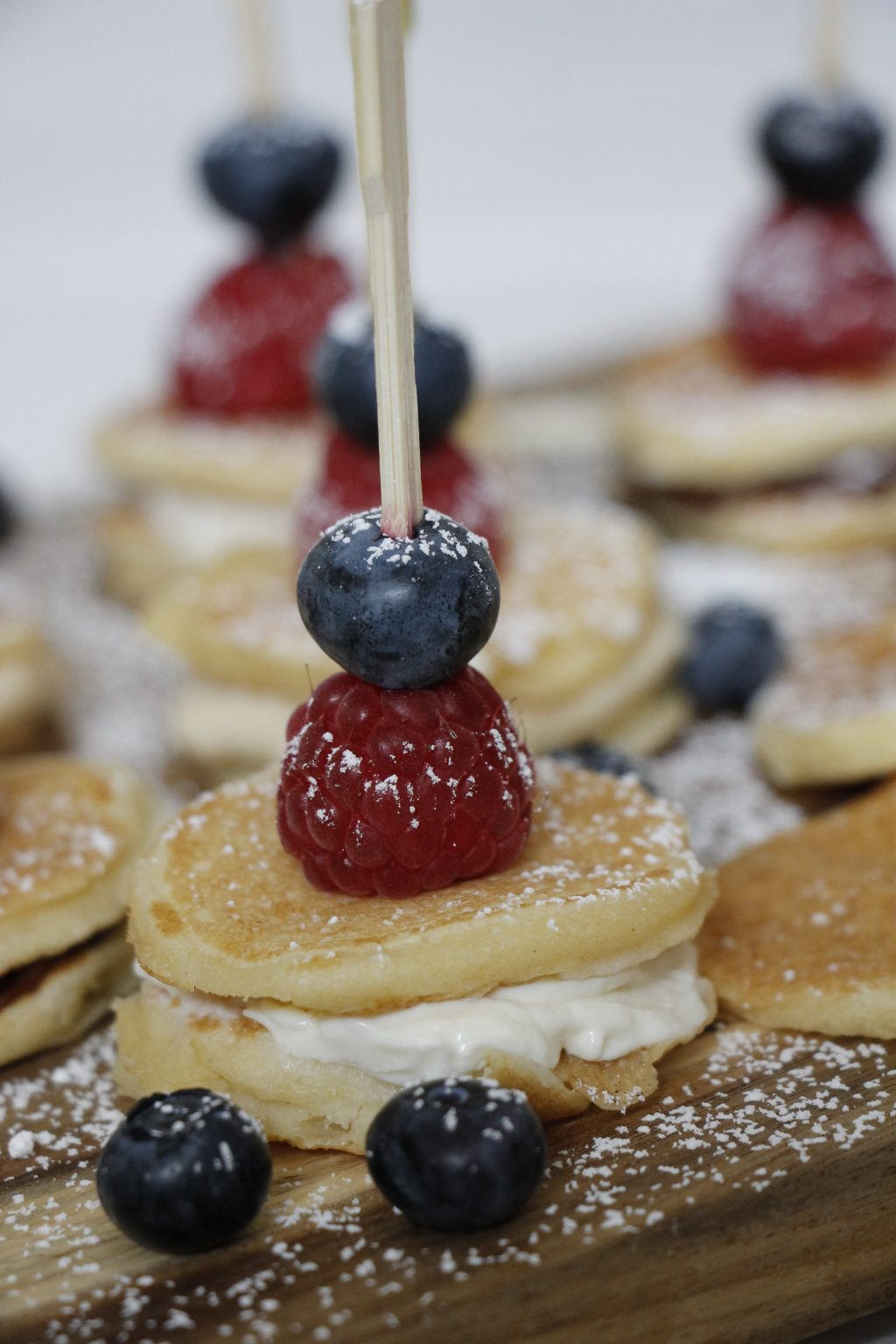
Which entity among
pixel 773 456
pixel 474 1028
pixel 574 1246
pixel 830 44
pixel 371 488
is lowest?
pixel 574 1246

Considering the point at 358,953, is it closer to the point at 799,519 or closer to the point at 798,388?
the point at 799,519

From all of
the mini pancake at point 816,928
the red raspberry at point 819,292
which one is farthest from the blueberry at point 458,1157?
the red raspberry at point 819,292

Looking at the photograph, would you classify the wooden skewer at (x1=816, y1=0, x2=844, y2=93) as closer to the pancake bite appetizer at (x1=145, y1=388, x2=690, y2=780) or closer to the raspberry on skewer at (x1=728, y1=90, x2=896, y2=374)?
the raspberry on skewer at (x1=728, y1=90, x2=896, y2=374)

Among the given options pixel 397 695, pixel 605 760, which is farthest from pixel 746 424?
pixel 397 695

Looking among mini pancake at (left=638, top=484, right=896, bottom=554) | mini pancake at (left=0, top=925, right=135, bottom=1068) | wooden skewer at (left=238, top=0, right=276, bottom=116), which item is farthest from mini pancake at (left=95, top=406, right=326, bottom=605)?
mini pancake at (left=0, top=925, right=135, bottom=1068)

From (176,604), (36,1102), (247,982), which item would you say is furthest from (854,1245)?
(176,604)

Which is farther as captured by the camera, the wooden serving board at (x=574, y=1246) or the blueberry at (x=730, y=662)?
the blueberry at (x=730, y=662)

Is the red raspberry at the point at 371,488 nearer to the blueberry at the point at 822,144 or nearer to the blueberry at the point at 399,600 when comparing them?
the blueberry at the point at 399,600

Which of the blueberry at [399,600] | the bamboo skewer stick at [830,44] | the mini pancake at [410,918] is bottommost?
the mini pancake at [410,918]
